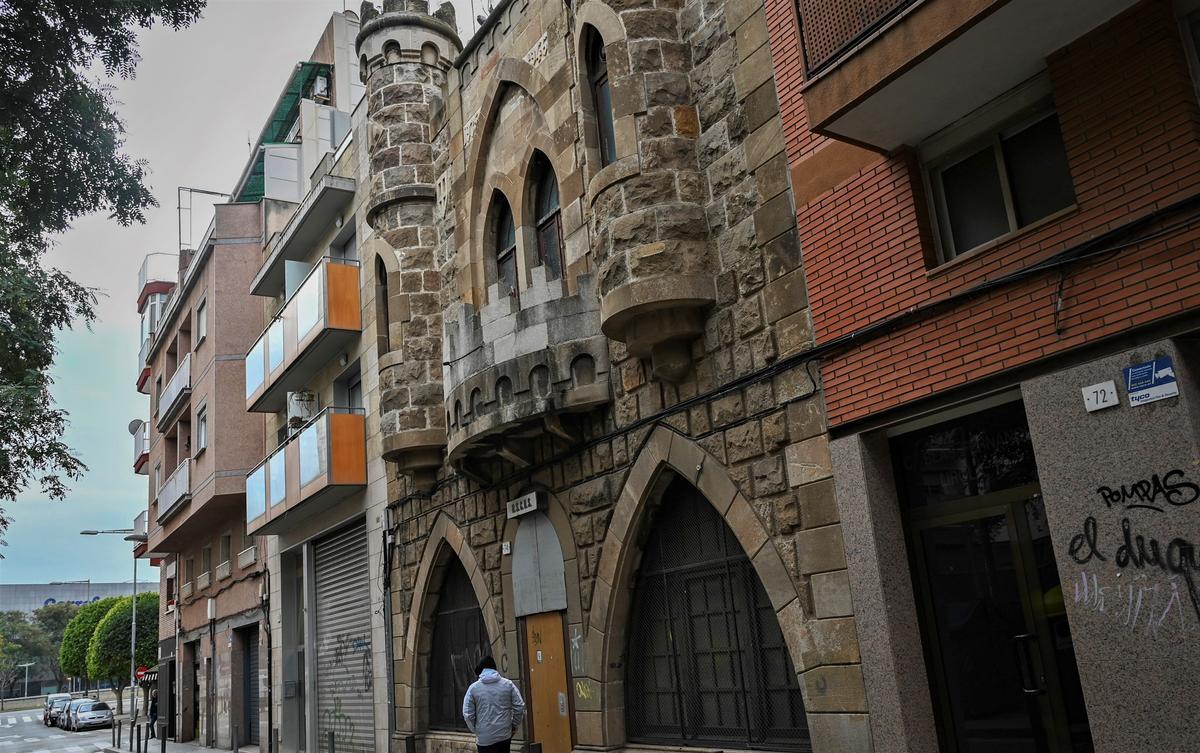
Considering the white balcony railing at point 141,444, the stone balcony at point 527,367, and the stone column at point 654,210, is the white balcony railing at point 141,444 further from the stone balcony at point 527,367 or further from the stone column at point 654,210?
the stone column at point 654,210

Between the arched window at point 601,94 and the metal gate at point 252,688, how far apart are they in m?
18.3

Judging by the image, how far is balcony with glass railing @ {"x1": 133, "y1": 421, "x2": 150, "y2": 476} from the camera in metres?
42.3

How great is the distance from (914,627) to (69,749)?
108 ft

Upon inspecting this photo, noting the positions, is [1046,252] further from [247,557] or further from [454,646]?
[247,557]

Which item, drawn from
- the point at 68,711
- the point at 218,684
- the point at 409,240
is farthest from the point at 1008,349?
the point at 68,711

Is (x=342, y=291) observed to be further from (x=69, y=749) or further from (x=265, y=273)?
(x=69, y=749)

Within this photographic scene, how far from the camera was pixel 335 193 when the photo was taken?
19359 mm

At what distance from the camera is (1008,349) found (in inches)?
268

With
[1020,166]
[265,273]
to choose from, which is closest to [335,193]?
[265,273]

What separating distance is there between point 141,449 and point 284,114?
2204 cm

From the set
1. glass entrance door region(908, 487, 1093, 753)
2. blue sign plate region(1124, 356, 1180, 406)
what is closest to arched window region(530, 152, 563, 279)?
glass entrance door region(908, 487, 1093, 753)

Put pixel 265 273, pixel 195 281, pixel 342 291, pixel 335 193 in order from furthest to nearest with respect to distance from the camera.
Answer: pixel 195 281, pixel 265 273, pixel 335 193, pixel 342 291

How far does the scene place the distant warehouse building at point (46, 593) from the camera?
13625 centimetres

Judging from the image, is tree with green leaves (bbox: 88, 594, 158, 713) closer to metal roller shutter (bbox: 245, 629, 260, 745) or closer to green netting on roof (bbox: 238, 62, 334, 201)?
metal roller shutter (bbox: 245, 629, 260, 745)
